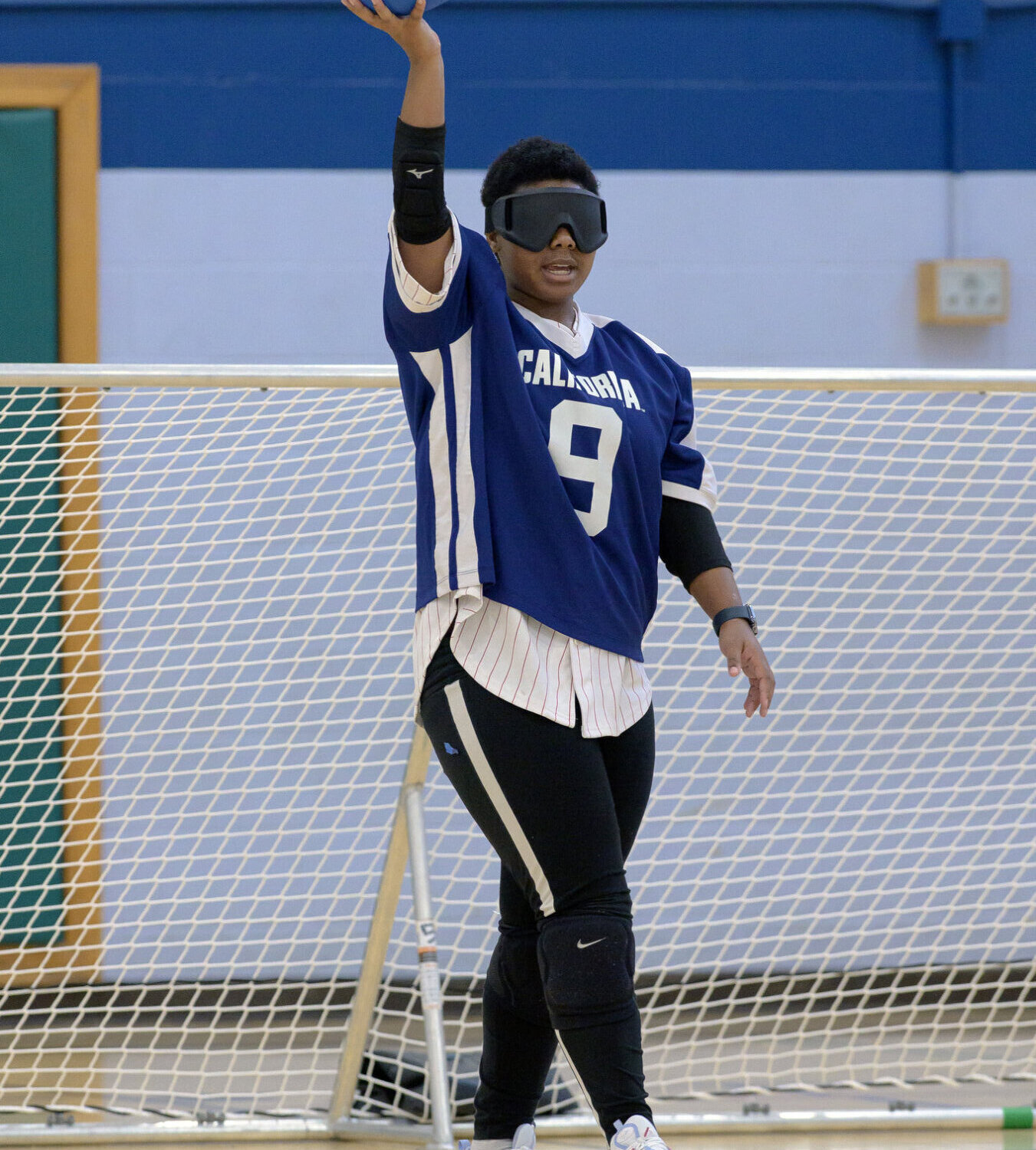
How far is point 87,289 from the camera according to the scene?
3.88 meters

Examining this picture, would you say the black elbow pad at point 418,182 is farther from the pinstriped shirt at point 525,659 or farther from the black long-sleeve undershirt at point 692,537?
the black long-sleeve undershirt at point 692,537

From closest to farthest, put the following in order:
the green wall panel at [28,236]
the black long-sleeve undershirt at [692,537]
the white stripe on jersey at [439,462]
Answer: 1. the white stripe on jersey at [439,462]
2. the black long-sleeve undershirt at [692,537]
3. the green wall panel at [28,236]

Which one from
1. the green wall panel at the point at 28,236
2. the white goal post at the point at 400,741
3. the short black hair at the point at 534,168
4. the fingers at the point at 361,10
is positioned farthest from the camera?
the green wall panel at the point at 28,236

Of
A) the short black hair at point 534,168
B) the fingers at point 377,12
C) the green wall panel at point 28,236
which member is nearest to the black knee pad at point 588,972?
the short black hair at point 534,168

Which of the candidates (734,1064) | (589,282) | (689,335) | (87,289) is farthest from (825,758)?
(87,289)

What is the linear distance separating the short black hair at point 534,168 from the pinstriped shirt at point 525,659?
0.85ft

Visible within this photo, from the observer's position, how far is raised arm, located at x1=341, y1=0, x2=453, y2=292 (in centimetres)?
160

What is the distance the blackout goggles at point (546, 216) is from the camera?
1.83 meters

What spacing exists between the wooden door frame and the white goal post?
2 cm

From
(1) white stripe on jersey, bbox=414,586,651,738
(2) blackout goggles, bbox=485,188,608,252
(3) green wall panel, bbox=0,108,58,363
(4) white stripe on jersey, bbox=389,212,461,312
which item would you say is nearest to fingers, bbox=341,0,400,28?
(4) white stripe on jersey, bbox=389,212,461,312

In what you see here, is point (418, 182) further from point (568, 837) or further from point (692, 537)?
point (568, 837)

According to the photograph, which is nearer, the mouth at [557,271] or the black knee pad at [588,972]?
the black knee pad at [588,972]

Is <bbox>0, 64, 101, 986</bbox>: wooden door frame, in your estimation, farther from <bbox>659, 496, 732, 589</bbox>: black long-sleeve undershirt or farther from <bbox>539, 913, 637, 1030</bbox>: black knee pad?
<bbox>539, 913, 637, 1030</bbox>: black knee pad

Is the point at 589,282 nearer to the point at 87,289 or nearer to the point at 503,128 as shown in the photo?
the point at 503,128
